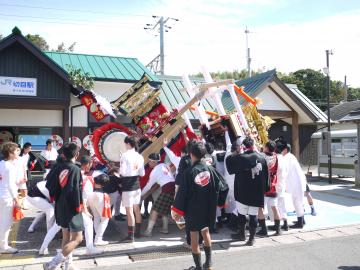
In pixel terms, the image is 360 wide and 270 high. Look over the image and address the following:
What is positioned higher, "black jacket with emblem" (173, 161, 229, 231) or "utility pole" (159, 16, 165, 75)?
"utility pole" (159, 16, 165, 75)

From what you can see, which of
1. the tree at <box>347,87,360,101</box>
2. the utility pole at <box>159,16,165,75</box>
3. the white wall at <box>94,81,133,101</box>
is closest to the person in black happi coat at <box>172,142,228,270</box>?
the white wall at <box>94,81,133,101</box>

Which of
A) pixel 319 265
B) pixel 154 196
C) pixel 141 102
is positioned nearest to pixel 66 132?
pixel 141 102

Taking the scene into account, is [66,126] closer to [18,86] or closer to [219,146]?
[18,86]

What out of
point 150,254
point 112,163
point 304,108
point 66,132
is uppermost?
point 304,108

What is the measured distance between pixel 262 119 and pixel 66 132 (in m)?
7.30

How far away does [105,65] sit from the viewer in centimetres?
1469

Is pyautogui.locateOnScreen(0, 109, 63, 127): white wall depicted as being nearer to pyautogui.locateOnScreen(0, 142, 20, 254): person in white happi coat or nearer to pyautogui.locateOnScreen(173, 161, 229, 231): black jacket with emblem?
pyautogui.locateOnScreen(0, 142, 20, 254): person in white happi coat

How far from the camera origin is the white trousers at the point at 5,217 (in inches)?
223

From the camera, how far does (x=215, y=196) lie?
4.90 m

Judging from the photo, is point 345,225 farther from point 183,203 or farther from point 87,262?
point 87,262

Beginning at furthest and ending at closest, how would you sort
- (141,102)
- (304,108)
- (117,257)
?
(304,108) < (141,102) < (117,257)

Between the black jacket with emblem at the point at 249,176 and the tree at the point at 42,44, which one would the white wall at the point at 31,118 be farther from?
the tree at the point at 42,44

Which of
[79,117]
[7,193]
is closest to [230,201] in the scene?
[7,193]

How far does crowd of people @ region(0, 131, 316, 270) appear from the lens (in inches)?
186
